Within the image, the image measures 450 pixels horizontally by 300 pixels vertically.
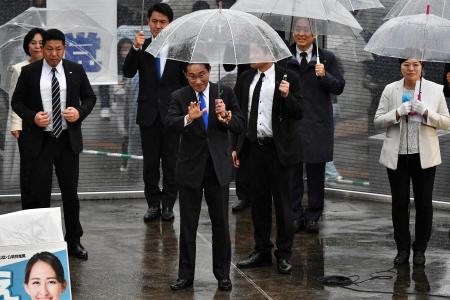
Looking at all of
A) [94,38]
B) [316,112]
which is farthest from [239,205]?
[94,38]

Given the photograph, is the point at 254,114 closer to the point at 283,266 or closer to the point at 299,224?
the point at 283,266

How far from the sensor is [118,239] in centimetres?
981

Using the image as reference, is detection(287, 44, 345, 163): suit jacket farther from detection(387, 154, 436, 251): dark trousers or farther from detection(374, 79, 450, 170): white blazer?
detection(387, 154, 436, 251): dark trousers

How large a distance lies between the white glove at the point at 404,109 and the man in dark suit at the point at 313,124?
4.72ft

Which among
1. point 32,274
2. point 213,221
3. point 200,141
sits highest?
point 200,141

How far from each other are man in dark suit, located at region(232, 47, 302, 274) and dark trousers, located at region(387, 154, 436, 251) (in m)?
0.93

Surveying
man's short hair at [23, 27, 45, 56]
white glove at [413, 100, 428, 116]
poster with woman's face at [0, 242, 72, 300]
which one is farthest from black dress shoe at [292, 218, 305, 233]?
poster with woman's face at [0, 242, 72, 300]

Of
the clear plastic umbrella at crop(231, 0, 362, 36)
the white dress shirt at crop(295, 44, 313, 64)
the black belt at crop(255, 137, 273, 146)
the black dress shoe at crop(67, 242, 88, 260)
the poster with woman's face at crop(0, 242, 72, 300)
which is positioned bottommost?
the black dress shoe at crop(67, 242, 88, 260)

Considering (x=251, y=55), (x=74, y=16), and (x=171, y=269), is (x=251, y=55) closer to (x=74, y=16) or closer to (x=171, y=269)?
(x=171, y=269)

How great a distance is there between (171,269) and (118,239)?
1.28 metres

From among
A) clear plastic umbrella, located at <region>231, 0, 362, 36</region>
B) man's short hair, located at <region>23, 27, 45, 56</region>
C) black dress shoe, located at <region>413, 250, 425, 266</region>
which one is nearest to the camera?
clear plastic umbrella, located at <region>231, 0, 362, 36</region>

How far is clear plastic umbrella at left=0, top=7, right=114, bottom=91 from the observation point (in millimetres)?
10219

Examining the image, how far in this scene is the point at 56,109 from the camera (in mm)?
8750

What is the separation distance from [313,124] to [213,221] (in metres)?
2.58
